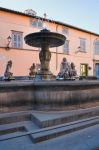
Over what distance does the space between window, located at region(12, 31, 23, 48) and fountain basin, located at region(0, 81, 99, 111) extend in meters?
12.9

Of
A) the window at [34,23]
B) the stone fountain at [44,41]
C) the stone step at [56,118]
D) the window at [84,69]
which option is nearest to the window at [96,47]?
the window at [84,69]

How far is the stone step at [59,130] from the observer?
3649mm

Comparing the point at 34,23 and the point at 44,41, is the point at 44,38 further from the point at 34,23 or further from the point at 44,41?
the point at 34,23

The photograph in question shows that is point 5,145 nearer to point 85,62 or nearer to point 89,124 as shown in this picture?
point 89,124

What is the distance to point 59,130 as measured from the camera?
13.0 feet

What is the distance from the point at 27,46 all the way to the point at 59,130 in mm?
14994

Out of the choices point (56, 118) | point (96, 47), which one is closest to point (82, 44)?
point (96, 47)

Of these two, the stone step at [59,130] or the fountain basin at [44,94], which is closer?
the stone step at [59,130]

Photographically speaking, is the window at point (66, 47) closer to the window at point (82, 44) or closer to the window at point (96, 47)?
the window at point (82, 44)

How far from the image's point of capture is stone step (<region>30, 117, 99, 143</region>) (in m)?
3.65

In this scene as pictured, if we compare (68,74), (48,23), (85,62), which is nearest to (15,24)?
(48,23)

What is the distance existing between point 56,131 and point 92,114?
1546mm

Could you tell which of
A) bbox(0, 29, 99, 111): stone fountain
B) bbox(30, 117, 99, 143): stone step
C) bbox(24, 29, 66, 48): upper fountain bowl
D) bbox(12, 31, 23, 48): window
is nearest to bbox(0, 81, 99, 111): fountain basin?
bbox(0, 29, 99, 111): stone fountain

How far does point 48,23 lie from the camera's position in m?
19.3
